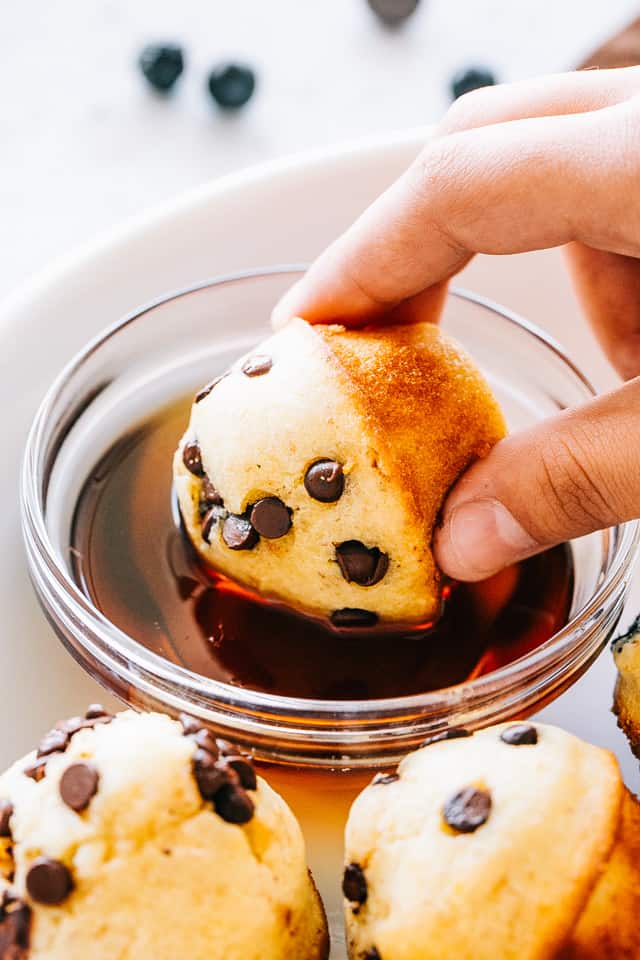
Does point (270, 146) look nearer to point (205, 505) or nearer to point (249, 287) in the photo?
point (249, 287)

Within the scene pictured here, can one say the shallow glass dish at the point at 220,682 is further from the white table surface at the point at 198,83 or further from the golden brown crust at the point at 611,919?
the white table surface at the point at 198,83

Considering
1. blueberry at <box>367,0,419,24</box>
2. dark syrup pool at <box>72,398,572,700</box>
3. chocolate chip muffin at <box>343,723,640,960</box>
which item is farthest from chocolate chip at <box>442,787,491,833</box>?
blueberry at <box>367,0,419,24</box>

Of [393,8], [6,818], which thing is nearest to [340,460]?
[6,818]

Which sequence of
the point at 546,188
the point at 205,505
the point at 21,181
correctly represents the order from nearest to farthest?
the point at 546,188 → the point at 205,505 → the point at 21,181

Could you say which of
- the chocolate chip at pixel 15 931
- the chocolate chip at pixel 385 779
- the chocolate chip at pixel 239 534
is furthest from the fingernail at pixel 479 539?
the chocolate chip at pixel 15 931

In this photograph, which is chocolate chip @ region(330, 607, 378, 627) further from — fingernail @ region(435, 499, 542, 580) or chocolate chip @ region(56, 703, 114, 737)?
chocolate chip @ region(56, 703, 114, 737)

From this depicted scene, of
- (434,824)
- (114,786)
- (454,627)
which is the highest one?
(114,786)

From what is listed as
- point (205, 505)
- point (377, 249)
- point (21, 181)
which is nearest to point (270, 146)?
point (21, 181)

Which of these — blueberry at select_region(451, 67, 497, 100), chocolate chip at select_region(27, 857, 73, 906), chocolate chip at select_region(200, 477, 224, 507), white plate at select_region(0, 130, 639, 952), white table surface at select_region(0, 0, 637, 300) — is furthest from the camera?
blueberry at select_region(451, 67, 497, 100)
